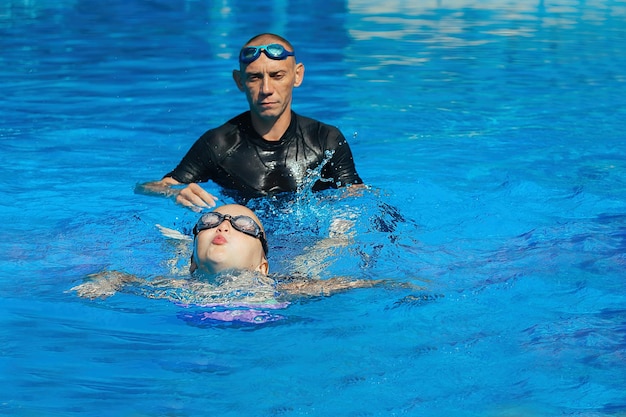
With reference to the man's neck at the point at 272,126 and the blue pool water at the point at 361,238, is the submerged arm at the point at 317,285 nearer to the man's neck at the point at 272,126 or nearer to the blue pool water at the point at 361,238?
the blue pool water at the point at 361,238

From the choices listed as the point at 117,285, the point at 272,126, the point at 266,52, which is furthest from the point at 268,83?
the point at 117,285

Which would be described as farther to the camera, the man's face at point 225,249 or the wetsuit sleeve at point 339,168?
the wetsuit sleeve at point 339,168

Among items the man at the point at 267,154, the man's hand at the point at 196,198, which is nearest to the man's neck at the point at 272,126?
the man at the point at 267,154

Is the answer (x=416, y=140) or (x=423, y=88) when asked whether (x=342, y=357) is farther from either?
(x=423, y=88)

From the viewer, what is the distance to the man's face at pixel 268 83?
6.10 metres

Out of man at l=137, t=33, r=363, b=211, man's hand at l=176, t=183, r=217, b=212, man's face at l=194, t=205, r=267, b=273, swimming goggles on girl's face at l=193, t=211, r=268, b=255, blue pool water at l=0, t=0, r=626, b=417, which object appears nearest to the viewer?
blue pool water at l=0, t=0, r=626, b=417

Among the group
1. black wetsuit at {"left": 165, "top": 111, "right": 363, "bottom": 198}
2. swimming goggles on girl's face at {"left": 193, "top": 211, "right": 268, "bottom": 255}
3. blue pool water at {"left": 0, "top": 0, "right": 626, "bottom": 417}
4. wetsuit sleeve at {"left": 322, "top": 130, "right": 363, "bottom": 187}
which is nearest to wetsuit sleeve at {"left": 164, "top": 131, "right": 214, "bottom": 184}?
black wetsuit at {"left": 165, "top": 111, "right": 363, "bottom": 198}

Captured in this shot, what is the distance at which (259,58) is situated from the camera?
613cm

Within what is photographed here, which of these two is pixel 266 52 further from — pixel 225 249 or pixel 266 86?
pixel 225 249

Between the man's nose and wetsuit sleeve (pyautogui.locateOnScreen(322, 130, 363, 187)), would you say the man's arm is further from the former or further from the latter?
wetsuit sleeve (pyautogui.locateOnScreen(322, 130, 363, 187))

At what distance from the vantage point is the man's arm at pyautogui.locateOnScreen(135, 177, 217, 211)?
17.4 ft

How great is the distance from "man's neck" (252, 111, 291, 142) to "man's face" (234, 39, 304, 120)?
4.6 inches

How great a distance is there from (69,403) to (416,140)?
20.0 ft

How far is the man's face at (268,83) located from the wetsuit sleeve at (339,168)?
1.58 feet
